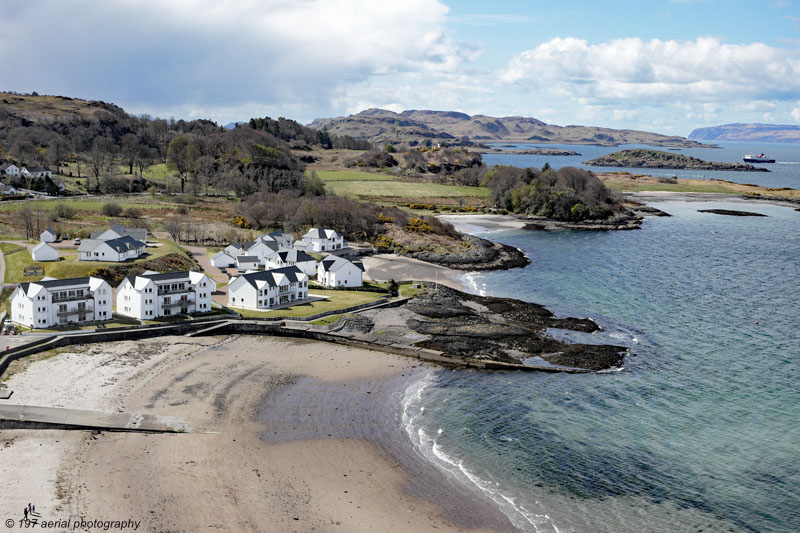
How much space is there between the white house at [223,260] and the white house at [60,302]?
21.0 metres

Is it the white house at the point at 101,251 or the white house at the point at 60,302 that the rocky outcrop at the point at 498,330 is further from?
the white house at the point at 101,251

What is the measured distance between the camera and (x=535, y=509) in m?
27.4

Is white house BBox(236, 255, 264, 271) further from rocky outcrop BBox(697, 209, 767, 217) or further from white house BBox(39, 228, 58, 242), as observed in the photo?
rocky outcrop BBox(697, 209, 767, 217)

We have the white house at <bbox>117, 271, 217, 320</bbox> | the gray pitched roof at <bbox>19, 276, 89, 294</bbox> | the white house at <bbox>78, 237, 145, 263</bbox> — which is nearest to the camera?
the gray pitched roof at <bbox>19, 276, 89, 294</bbox>

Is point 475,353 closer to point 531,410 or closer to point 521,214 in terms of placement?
point 531,410

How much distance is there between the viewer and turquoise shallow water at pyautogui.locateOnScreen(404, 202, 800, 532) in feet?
91.5

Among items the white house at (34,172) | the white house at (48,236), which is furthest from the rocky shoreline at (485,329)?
the white house at (34,172)

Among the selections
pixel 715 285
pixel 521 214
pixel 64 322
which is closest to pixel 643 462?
pixel 64 322

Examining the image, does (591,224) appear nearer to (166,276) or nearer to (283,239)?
(283,239)

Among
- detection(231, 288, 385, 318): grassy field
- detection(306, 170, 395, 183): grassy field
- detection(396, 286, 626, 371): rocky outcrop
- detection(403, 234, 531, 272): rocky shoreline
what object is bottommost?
detection(396, 286, 626, 371): rocky outcrop

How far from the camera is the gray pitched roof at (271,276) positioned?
54.1 meters

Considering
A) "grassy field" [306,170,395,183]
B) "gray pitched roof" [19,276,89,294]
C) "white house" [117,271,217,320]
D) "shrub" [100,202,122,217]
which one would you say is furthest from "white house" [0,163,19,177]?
"gray pitched roof" [19,276,89,294]

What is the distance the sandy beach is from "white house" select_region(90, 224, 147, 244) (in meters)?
26.2

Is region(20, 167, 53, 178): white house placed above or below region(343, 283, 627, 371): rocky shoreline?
above
